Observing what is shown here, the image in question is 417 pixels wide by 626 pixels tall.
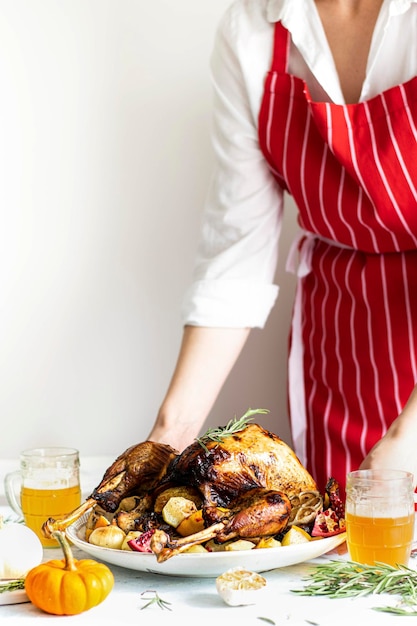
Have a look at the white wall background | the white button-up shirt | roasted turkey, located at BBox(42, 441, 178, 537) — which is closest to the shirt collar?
the white button-up shirt

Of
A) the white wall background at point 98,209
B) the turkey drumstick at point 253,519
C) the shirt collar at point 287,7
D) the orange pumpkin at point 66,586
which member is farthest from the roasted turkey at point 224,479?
the white wall background at point 98,209

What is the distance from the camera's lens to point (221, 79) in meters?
1.66

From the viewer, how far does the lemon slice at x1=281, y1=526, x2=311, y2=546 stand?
0.98 metres

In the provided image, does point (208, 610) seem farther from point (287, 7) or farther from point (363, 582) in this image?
point (287, 7)

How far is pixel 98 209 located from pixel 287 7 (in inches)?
26.7

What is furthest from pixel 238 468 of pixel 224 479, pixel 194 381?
pixel 194 381

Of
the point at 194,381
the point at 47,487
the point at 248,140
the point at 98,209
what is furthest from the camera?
the point at 98,209

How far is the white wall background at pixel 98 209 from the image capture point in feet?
6.57

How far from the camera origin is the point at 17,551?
3.19 ft

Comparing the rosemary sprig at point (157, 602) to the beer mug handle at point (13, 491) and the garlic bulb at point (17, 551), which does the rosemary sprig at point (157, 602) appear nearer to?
the garlic bulb at point (17, 551)

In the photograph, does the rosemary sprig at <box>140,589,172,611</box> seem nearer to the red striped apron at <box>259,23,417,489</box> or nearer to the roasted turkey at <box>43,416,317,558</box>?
the roasted turkey at <box>43,416,317,558</box>

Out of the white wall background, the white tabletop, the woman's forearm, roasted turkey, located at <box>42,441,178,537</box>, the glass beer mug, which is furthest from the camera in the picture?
the white wall background

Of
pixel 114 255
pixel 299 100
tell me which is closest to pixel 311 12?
pixel 299 100

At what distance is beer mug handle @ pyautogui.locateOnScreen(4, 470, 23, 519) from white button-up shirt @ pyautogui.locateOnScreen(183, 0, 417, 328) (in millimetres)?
454
